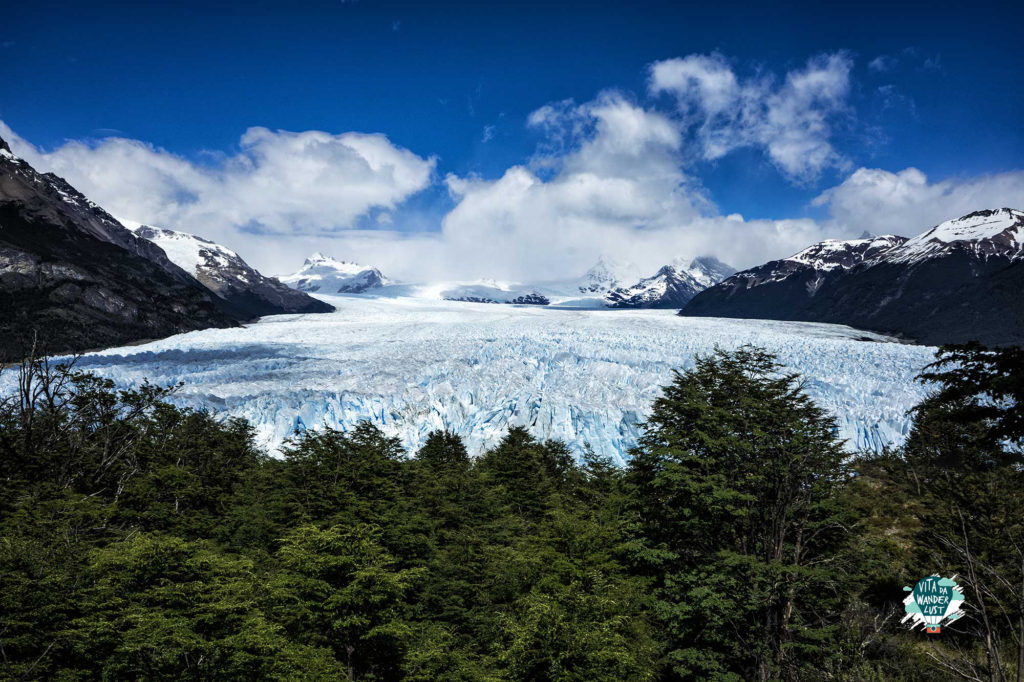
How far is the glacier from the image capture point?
1291 inches

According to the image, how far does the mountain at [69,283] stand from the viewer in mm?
73062

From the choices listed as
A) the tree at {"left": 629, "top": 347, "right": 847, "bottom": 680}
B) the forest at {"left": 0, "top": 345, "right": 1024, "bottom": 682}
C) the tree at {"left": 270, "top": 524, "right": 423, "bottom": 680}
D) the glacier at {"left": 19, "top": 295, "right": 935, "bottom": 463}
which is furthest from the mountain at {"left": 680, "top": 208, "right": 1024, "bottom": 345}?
the tree at {"left": 270, "top": 524, "right": 423, "bottom": 680}

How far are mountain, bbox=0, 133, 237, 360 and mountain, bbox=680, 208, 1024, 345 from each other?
12305 centimetres

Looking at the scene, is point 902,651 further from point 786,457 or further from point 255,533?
point 255,533

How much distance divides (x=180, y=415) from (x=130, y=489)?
31.6ft

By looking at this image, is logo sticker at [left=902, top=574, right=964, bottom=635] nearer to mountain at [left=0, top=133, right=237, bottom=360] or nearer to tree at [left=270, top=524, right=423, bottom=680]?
tree at [left=270, top=524, right=423, bottom=680]

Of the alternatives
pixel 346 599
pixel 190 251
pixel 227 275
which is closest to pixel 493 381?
pixel 346 599

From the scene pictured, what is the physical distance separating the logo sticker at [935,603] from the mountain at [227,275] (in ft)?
535

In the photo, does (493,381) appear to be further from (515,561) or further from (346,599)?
(346,599)

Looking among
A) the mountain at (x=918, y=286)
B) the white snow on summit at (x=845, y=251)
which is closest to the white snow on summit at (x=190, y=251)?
the mountain at (x=918, y=286)

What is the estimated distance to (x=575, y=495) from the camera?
2353cm

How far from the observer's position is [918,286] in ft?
418

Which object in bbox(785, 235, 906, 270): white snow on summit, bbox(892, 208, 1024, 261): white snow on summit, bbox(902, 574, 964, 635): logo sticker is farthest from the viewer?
bbox(785, 235, 906, 270): white snow on summit

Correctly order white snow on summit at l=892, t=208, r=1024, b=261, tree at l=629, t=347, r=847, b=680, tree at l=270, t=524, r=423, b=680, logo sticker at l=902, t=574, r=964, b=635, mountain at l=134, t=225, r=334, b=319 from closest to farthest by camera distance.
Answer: tree at l=270, t=524, r=423, b=680
tree at l=629, t=347, r=847, b=680
logo sticker at l=902, t=574, r=964, b=635
white snow on summit at l=892, t=208, r=1024, b=261
mountain at l=134, t=225, r=334, b=319
